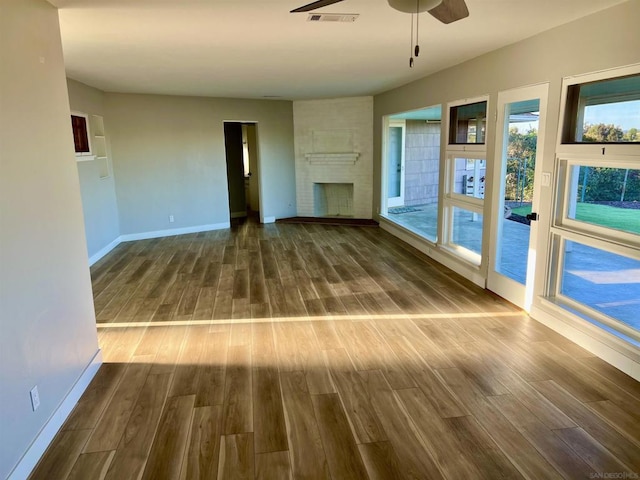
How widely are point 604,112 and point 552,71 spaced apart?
0.58 m

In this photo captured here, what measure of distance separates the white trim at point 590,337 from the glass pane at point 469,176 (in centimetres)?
159

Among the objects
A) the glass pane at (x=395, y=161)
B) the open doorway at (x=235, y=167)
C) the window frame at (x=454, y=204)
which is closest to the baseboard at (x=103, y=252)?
the open doorway at (x=235, y=167)

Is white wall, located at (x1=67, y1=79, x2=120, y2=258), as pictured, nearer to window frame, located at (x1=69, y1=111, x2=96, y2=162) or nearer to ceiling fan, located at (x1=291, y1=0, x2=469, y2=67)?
window frame, located at (x1=69, y1=111, x2=96, y2=162)

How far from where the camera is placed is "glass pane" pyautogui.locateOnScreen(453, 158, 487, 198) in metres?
4.77

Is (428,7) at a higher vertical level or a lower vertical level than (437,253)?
higher

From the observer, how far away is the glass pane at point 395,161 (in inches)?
388

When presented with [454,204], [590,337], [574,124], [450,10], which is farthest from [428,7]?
[454,204]

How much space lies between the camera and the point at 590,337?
3.15 m

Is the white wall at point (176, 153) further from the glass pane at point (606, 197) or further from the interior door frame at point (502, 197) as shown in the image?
the glass pane at point (606, 197)

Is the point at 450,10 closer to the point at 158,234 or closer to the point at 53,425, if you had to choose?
the point at 53,425

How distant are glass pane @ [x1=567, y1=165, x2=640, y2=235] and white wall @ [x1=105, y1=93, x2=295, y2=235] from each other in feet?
19.8

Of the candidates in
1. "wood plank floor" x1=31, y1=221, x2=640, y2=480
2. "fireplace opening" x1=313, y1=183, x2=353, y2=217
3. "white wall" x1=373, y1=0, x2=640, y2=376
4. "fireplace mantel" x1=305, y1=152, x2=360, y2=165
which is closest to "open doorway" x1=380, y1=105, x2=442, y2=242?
"fireplace opening" x1=313, y1=183, x2=353, y2=217

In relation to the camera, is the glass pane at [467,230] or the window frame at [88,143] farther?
the window frame at [88,143]

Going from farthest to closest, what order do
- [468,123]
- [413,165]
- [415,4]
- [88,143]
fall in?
[413,165] < [88,143] < [468,123] < [415,4]
